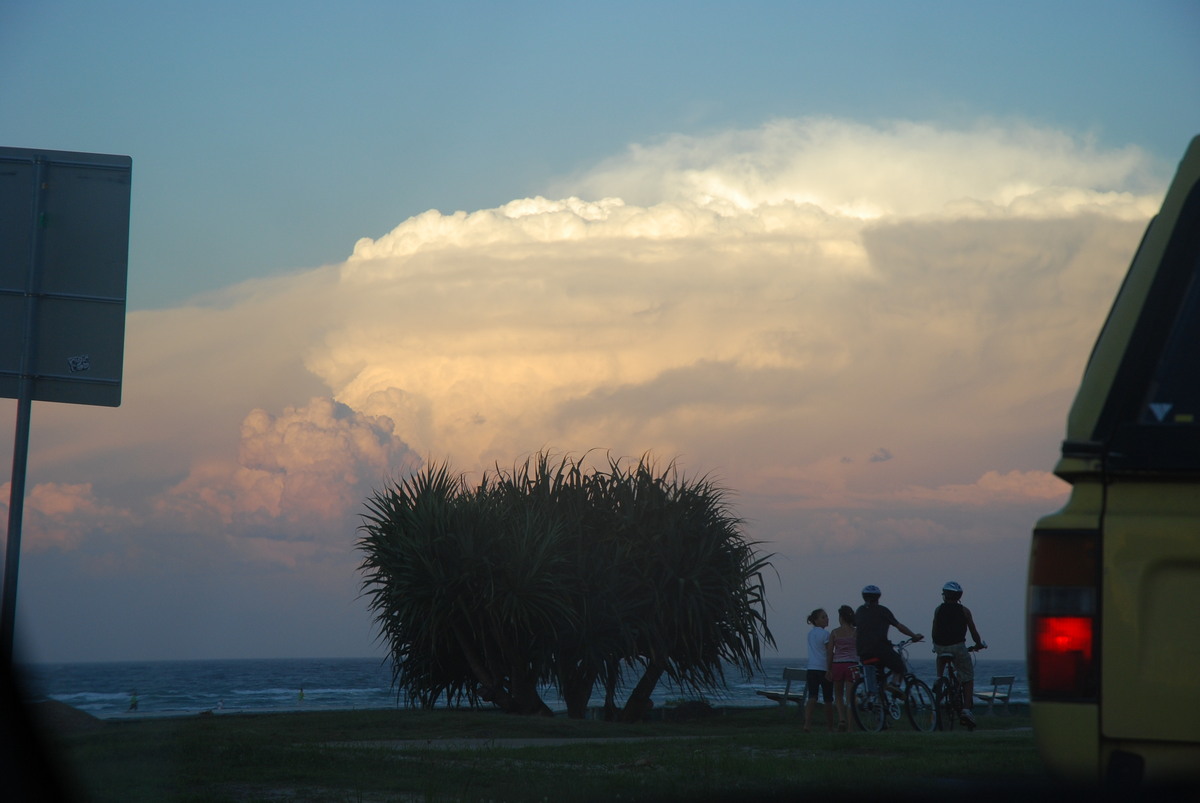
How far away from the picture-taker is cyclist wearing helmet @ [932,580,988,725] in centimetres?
1359

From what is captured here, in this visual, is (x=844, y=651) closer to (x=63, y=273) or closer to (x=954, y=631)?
(x=954, y=631)

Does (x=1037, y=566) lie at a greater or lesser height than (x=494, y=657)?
greater

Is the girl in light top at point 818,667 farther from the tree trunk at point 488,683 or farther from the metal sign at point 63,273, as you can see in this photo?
the metal sign at point 63,273

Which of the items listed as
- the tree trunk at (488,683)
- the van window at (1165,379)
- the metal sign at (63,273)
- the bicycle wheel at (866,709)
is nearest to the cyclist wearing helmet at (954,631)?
the bicycle wheel at (866,709)

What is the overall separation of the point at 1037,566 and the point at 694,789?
208 inches

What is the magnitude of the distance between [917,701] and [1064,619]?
11.7 m

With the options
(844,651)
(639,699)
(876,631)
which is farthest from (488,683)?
(876,631)

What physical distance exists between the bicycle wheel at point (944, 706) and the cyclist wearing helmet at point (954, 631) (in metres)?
0.15

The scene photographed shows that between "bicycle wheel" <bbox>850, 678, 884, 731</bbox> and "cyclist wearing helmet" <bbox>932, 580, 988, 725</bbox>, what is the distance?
0.87 meters

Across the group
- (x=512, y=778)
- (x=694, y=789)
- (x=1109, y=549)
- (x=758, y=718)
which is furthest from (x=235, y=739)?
(x=758, y=718)

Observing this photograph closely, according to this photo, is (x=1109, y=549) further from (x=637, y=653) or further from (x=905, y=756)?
(x=637, y=653)

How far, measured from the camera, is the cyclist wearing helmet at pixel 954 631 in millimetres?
13586

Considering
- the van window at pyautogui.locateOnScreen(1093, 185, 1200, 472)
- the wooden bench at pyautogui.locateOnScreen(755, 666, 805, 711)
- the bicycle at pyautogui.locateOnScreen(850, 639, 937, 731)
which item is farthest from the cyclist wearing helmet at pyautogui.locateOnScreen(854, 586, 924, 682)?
the van window at pyautogui.locateOnScreen(1093, 185, 1200, 472)

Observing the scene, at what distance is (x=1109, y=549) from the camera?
9.82ft
